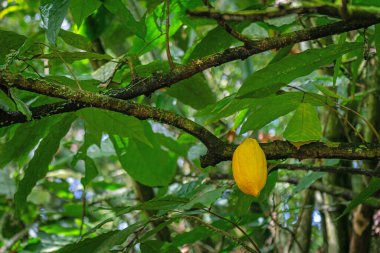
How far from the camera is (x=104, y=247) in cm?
89

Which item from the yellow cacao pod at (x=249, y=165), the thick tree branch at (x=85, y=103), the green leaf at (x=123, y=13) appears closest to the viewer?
the thick tree branch at (x=85, y=103)

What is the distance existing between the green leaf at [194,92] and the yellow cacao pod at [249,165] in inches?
17.0

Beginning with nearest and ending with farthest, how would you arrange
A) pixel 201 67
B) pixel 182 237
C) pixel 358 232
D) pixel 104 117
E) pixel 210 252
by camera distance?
pixel 201 67 < pixel 104 117 < pixel 182 237 < pixel 358 232 < pixel 210 252

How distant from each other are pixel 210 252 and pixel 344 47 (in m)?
1.40

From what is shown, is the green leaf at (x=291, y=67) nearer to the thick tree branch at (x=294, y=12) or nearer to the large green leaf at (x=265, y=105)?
the large green leaf at (x=265, y=105)

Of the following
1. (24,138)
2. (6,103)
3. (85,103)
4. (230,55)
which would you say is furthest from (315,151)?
(24,138)

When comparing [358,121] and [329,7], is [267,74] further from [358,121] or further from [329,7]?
[358,121]

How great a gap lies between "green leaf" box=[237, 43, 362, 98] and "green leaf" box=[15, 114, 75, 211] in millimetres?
397

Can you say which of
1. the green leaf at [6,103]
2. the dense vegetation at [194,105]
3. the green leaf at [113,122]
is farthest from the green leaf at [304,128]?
the green leaf at [6,103]

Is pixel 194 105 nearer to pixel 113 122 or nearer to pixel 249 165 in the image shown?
pixel 113 122

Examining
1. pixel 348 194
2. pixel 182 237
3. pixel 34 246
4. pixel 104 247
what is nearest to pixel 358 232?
pixel 348 194

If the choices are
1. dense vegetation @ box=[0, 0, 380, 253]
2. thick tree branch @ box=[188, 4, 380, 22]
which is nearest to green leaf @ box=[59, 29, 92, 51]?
dense vegetation @ box=[0, 0, 380, 253]

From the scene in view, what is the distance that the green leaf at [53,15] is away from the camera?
746 millimetres

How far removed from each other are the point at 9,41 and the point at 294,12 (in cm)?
60
